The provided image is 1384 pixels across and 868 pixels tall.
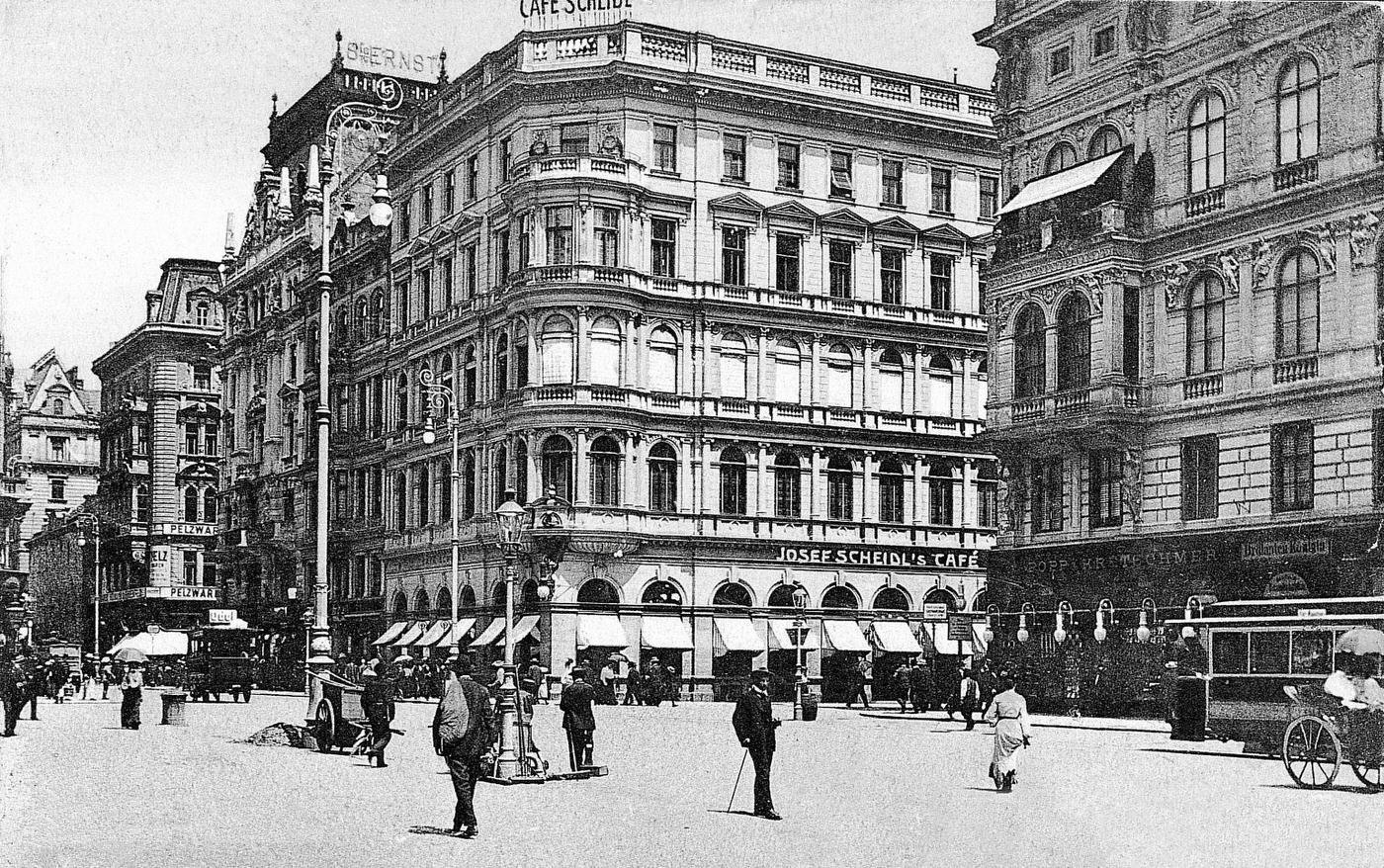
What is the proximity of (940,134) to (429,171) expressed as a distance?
19.1m

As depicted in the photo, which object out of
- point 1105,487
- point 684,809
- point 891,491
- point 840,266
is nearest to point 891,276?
point 840,266

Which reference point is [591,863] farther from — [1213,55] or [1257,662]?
[1213,55]

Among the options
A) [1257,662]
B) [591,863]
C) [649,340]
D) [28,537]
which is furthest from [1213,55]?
[28,537]

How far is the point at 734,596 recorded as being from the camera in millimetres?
57188

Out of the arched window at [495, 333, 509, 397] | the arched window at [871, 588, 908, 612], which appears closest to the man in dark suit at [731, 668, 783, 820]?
the arched window at [495, 333, 509, 397]

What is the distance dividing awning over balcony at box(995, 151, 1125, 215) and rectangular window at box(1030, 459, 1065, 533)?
656 cm

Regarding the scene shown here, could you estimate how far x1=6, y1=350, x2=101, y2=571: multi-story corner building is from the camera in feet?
372

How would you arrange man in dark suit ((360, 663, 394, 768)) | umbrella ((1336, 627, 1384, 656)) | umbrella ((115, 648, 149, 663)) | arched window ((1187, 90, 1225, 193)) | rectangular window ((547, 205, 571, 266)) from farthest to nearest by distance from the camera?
rectangular window ((547, 205, 571, 266))
umbrella ((115, 648, 149, 663))
arched window ((1187, 90, 1225, 193))
man in dark suit ((360, 663, 394, 768))
umbrella ((1336, 627, 1384, 656))

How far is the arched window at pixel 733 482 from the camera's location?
57188mm

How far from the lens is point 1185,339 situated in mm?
38406

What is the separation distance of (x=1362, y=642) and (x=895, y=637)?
1367 inches

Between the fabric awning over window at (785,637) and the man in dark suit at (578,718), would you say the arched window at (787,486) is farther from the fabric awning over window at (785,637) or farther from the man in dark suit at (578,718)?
the man in dark suit at (578,718)

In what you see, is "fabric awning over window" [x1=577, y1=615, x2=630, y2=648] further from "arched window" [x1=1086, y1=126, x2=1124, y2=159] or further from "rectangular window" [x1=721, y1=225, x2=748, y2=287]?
"arched window" [x1=1086, y1=126, x2=1124, y2=159]

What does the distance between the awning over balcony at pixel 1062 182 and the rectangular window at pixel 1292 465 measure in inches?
319
